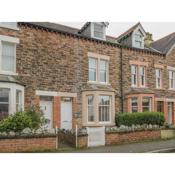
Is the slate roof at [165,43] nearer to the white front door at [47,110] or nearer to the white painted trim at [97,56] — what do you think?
the white painted trim at [97,56]

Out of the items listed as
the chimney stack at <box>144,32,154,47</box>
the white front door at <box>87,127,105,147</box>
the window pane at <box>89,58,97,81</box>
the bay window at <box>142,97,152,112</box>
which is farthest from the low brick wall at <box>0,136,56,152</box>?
the chimney stack at <box>144,32,154,47</box>

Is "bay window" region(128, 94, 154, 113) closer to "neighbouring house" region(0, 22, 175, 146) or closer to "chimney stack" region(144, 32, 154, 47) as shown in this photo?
"neighbouring house" region(0, 22, 175, 146)

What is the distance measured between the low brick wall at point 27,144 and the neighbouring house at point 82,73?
2.81 m

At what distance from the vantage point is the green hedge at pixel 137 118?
2205 centimetres

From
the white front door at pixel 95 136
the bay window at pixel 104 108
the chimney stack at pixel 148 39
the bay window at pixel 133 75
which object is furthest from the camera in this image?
the chimney stack at pixel 148 39

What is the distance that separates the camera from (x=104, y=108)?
22.0 m

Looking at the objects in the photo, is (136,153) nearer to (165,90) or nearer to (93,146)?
(93,146)

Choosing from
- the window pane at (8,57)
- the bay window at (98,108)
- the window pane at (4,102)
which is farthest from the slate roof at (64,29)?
the window pane at (4,102)

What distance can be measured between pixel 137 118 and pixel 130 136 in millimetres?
3278

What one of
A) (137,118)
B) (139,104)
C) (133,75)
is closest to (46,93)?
(137,118)

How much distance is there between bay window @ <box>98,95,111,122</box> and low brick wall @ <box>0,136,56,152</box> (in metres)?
6.76

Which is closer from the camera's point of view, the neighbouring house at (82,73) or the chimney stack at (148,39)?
the neighbouring house at (82,73)

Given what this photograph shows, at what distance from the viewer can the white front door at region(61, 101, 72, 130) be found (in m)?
20.3

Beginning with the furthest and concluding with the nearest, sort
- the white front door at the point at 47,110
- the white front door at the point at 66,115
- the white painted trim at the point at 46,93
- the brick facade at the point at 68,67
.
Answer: the white front door at the point at 66,115
the white front door at the point at 47,110
the white painted trim at the point at 46,93
the brick facade at the point at 68,67
